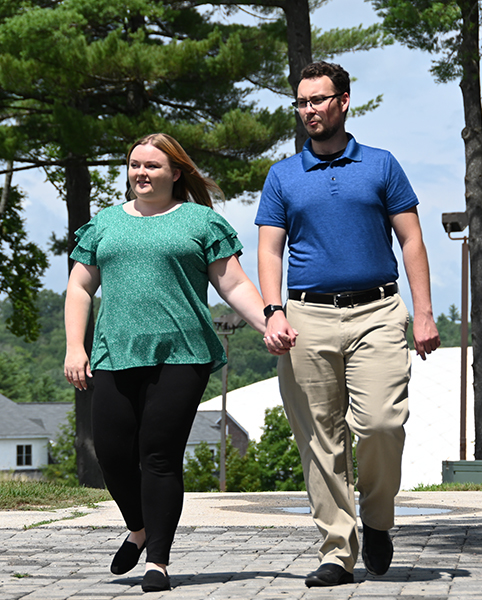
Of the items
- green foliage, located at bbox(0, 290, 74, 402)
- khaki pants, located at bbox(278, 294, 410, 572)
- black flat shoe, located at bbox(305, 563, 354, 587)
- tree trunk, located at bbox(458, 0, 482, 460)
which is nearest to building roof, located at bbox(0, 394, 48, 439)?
green foliage, located at bbox(0, 290, 74, 402)

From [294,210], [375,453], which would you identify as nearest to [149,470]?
[375,453]

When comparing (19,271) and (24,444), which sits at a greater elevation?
(19,271)

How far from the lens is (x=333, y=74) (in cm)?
371

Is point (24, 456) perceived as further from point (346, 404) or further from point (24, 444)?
point (346, 404)

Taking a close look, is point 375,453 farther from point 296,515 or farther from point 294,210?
point 296,515

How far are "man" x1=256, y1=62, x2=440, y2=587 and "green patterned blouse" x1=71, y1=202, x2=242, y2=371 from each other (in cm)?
26

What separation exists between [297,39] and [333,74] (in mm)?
9920

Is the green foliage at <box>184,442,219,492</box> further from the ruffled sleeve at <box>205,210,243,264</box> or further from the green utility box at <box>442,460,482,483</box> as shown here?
the ruffled sleeve at <box>205,210,243,264</box>

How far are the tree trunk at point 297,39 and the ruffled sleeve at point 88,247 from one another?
9.27 m

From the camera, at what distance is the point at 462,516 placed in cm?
686

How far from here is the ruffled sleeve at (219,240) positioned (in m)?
3.71

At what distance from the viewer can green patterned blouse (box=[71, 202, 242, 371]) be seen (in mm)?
3549

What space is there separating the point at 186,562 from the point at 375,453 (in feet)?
4.09

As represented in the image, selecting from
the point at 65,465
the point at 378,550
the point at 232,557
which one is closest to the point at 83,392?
the point at 232,557
